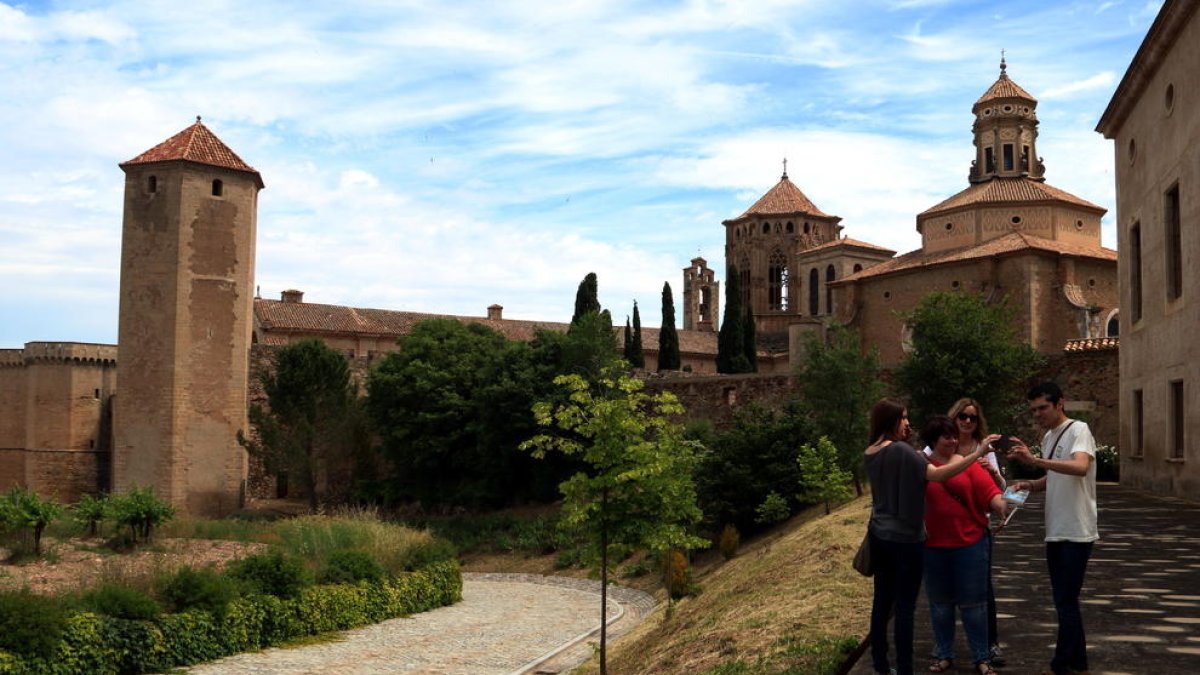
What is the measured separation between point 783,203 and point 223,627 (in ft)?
217

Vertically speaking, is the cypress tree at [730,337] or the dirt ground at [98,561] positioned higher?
the cypress tree at [730,337]

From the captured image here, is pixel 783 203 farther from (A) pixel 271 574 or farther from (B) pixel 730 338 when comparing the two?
(A) pixel 271 574

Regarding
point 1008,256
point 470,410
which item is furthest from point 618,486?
point 1008,256

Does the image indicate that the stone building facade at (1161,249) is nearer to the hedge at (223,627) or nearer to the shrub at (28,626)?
the hedge at (223,627)

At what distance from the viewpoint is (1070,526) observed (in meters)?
5.96

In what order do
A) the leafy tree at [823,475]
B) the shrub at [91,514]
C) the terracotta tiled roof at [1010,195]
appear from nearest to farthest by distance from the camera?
1. the leafy tree at [823,475]
2. the shrub at [91,514]
3. the terracotta tiled roof at [1010,195]

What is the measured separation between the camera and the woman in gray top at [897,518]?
6031mm

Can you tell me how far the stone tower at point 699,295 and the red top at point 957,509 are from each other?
245 feet

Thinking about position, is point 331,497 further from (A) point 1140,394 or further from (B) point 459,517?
(A) point 1140,394

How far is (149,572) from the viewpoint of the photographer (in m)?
19.0

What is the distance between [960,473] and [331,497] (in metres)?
35.8

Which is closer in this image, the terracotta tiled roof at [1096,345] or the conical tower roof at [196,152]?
the terracotta tiled roof at [1096,345]

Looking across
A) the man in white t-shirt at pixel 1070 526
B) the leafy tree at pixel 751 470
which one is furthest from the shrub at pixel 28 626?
the leafy tree at pixel 751 470

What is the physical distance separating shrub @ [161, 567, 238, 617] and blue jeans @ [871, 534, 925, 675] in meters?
13.7
